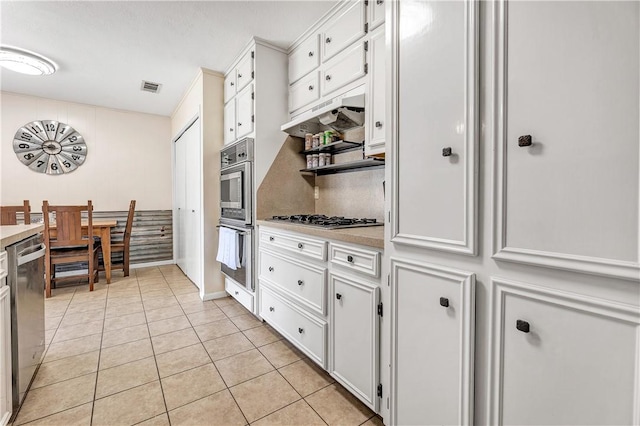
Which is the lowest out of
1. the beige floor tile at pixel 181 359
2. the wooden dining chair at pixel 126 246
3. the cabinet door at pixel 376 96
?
the beige floor tile at pixel 181 359

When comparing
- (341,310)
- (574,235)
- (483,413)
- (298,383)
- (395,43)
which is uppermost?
(395,43)

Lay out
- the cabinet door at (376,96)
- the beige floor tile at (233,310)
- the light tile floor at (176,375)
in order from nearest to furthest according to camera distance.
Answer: the light tile floor at (176,375) → the cabinet door at (376,96) → the beige floor tile at (233,310)

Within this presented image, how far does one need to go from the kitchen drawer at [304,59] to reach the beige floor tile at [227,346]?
220 cm

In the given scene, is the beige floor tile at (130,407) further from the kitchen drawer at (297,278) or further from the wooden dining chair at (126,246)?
the wooden dining chair at (126,246)

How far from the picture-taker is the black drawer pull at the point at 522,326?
844 mm

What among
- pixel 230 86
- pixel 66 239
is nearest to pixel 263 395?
pixel 230 86

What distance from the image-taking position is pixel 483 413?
0.96 m

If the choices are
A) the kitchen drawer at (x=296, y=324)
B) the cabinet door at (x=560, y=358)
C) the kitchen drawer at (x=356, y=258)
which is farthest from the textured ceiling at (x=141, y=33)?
the cabinet door at (x=560, y=358)

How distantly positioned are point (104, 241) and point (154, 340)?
225cm

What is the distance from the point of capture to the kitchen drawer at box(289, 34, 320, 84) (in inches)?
91.3

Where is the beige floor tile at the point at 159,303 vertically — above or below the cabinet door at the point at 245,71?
below

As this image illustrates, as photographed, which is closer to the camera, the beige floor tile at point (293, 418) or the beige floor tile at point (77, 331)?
the beige floor tile at point (293, 418)

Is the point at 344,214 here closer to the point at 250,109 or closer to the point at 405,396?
the point at 250,109

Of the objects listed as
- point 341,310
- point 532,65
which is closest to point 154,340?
point 341,310
